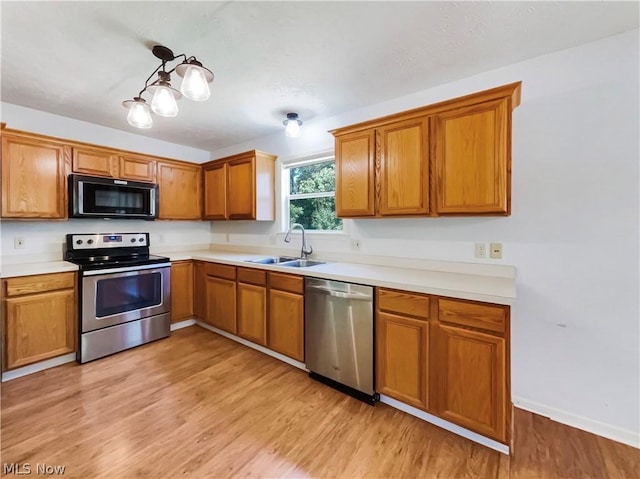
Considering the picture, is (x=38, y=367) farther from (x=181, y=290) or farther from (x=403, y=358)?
(x=403, y=358)

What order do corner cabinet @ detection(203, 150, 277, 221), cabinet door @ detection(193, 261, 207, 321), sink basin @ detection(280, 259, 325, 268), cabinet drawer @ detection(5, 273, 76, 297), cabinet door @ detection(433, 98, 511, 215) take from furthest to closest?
cabinet door @ detection(193, 261, 207, 321)
corner cabinet @ detection(203, 150, 277, 221)
sink basin @ detection(280, 259, 325, 268)
cabinet drawer @ detection(5, 273, 76, 297)
cabinet door @ detection(433, 98, 511, 215)

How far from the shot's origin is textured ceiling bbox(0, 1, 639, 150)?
1496 millimetres

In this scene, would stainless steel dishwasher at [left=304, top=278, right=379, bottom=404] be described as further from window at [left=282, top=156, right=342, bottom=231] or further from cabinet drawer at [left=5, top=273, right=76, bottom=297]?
cabinet drawer at [left=5, top=273, right=76, bottom=297]

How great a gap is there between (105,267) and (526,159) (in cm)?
359

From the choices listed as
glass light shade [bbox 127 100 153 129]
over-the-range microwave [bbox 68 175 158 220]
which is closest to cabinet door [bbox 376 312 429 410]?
glass light shade [bbox 127 100 153 129]

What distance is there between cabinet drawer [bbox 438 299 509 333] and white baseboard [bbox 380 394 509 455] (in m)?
0.68

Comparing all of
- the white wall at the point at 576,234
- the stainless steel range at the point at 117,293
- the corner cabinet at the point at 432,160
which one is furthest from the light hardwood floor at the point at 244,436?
the corner cabinet at the point at 432,160

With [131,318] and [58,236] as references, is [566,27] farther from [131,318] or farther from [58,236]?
[58,236]

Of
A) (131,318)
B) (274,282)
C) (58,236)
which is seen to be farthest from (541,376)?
(58,236)

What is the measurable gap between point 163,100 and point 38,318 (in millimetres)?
2195

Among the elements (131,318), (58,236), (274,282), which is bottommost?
(131,318)

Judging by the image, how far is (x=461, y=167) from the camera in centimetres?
190

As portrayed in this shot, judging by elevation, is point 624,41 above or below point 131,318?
above

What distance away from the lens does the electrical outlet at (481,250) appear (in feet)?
6.87
